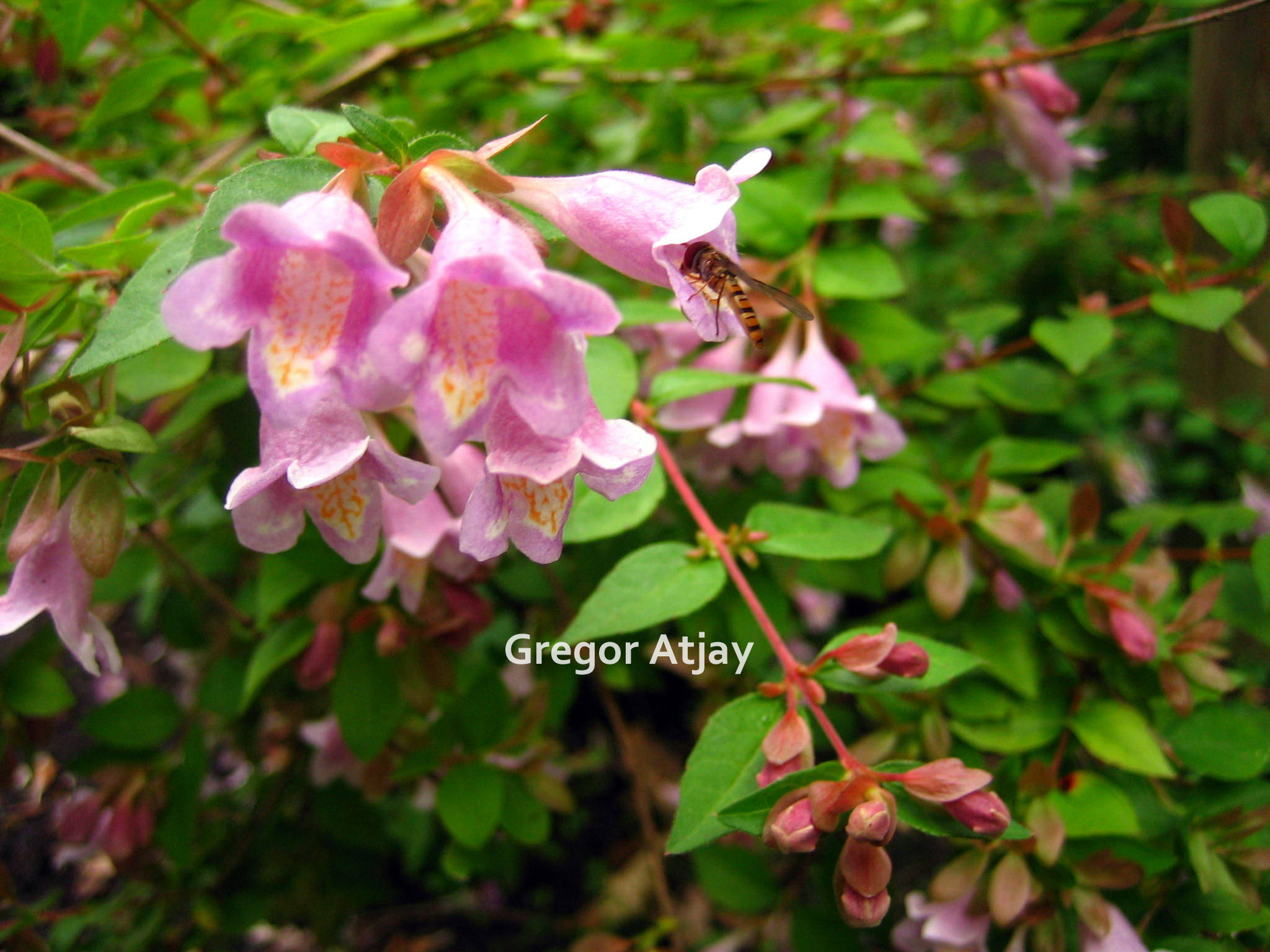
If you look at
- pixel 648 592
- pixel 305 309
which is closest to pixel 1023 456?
pixel 648 592

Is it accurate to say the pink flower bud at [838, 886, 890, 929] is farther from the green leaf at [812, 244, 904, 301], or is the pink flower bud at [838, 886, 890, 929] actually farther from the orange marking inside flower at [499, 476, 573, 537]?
the green leaf at [812, 244, 904, 301]

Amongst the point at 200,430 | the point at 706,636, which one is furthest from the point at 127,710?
the point at 706,636

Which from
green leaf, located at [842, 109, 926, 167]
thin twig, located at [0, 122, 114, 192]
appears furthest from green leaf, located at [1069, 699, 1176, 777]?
thin twig, located at [0, 122, 114, 192]

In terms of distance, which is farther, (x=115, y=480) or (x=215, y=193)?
(x=115, y=480)

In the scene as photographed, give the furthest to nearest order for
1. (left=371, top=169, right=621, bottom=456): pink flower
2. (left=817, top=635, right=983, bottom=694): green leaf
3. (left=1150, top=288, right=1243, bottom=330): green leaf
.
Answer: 1. (left=1150, top=288, right=1243, bottom=330): green leaf
2. (left=817, top=635, right=983, bottom=694): green leaf
3. (left=371, top=169, right=621, bottom=456): pink flower

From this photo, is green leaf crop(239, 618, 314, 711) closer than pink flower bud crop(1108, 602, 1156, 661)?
No

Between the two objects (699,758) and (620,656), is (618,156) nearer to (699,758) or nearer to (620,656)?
(620,656)

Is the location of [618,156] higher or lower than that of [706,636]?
higher

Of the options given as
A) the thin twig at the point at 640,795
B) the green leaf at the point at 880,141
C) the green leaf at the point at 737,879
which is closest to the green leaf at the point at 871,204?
the green leaf at the point at 880,141
